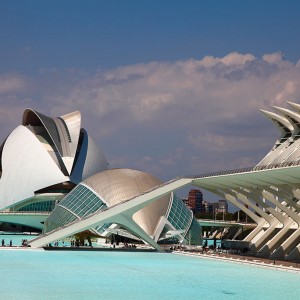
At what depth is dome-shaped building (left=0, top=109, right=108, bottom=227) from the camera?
90.2 meters

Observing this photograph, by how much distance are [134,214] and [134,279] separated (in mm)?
26257

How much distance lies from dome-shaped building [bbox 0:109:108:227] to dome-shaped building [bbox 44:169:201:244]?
31.8 meters

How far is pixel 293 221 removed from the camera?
47625 millimetres

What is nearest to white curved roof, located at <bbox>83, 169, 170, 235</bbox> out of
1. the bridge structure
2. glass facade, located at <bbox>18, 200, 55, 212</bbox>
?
the bridge structure

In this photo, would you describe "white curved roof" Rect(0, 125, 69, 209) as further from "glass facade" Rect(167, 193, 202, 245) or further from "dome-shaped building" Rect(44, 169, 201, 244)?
"glass facade" Rect(167, 193, 202, 245)

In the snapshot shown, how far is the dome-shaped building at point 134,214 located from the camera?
54125 millimetres

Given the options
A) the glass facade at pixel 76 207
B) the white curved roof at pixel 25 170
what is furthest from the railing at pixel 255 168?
the white curved roof at pixel 25 170

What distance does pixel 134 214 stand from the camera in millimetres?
54719

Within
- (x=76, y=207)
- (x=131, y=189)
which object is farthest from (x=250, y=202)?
(x=76, y=207)

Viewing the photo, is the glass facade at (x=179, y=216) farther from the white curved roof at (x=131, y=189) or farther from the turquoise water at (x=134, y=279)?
the turquoise water at (x=134, y=279)

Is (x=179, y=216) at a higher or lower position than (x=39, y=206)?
lower

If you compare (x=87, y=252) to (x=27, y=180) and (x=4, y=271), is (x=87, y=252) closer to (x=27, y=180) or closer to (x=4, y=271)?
(x=4, y=271)

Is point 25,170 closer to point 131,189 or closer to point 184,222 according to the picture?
point 131,189

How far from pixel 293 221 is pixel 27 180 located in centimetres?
5017
